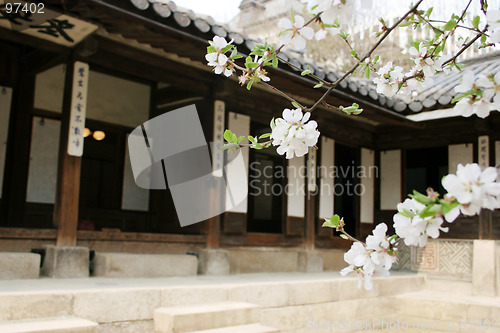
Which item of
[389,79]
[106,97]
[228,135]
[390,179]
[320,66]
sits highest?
[320,66]

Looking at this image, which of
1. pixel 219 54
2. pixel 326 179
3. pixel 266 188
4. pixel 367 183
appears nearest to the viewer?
pixel 219 54

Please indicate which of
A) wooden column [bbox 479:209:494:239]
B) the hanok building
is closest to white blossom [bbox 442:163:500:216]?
the hanok building

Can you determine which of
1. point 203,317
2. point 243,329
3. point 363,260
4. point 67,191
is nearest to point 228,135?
point 363,260

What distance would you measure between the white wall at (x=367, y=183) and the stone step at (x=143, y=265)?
16.9 ft

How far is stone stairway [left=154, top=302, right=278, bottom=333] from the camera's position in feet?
16.1

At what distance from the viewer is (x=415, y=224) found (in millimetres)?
1528

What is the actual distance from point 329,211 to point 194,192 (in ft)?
11.1

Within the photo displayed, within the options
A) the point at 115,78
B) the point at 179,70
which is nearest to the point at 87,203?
the point at 115,78

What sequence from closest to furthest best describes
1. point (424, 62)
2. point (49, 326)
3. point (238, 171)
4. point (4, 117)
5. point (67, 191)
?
point (424, 62)
point (49, 326)
point (67, 191)
point (4, 117)
point (238, 171)

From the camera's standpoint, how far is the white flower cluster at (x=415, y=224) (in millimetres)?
Result: 1512

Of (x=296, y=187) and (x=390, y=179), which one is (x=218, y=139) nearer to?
(x=296, y=187)

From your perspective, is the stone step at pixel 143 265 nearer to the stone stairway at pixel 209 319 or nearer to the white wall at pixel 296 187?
the stone stairway at pixel 209 319

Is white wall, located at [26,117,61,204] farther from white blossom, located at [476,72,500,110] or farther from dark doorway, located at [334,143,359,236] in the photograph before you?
white blossom, located at [476,72,500,110]

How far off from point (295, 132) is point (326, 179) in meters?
8.62
